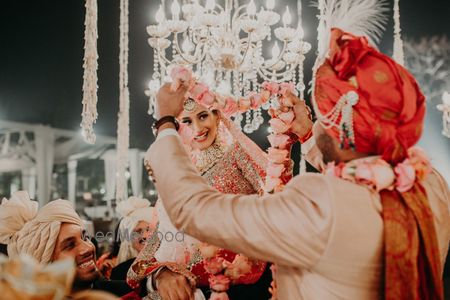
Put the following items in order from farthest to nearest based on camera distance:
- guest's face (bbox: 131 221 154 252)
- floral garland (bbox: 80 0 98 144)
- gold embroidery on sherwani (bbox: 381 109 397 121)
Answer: guest's face (bbox: 131 221 154 252) < floral garland (bbox: 80 0 98 144) < gold embroidery on sherwani (bbox: 381 109 397 121)

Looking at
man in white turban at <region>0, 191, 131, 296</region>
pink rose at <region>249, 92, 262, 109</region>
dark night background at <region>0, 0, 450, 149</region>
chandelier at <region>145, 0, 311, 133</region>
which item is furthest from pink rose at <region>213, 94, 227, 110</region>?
dark night background at <region>0, 0, 450, 149</region>

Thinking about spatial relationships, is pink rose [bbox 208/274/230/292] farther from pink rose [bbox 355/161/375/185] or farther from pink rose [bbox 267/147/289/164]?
pink rose [bbox 355/161/375/185]

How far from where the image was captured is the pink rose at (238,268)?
182cm

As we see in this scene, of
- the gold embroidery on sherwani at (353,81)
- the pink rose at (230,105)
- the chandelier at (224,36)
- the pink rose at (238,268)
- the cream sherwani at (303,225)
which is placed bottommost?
the pink rose at (238,268)

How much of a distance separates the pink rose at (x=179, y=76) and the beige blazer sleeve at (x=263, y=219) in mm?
302

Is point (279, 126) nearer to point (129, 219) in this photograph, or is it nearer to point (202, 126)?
point (202, 126)

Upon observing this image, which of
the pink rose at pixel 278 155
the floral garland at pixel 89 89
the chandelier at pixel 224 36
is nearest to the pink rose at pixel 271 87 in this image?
the pink rose at pixel 278 155

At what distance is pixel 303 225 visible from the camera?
3.79ft

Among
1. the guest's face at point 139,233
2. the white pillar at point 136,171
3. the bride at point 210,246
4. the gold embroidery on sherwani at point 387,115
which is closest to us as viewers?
the gold embroidery on sherwani at point 387,115

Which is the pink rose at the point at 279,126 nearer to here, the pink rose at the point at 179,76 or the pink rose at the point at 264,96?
the pink rose at the point at 264,96

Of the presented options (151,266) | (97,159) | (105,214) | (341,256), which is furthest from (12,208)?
(97,159)

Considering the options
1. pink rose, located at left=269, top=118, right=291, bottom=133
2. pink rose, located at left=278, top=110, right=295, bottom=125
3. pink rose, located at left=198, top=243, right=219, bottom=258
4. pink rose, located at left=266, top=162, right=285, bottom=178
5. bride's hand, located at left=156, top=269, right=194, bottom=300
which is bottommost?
bride's hand, located at left=156, top=269, right=194, bottom=300

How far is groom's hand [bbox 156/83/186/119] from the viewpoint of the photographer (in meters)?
1.40

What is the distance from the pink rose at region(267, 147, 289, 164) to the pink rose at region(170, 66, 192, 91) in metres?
0.67
